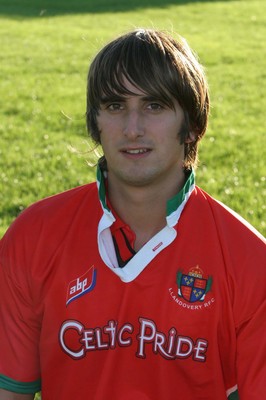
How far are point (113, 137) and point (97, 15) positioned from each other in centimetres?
2007

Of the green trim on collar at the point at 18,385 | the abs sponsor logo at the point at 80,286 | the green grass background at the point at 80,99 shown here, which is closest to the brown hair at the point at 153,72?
the green grass background at the point at 80,99

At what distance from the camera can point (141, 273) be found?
10.8ft

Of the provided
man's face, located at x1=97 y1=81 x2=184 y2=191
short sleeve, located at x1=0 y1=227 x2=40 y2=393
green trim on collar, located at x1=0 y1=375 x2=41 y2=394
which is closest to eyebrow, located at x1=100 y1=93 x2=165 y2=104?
man's face, located at x1=97 y1=81 x2=184 y2=191

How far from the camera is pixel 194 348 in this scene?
327cm

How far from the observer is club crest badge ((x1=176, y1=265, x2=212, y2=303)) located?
3.25 m

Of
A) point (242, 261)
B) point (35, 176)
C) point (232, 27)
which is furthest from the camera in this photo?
point (232, 27)

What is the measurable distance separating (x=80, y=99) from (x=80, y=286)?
27.2ft

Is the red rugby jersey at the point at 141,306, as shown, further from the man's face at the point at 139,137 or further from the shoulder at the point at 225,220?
the man's face at the point at 139,137

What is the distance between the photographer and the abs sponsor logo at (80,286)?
10.9 ft

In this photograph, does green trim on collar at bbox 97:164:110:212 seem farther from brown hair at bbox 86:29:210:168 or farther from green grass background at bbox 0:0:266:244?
green grass background at bbox 0:0:266:244

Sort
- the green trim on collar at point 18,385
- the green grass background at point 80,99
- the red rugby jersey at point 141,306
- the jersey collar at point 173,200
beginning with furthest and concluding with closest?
the green grass background at point 80,99 < the green trim on collar at point 18,385 < the jersey collar at point 173,200 < the red rugby jersey at point 141,306

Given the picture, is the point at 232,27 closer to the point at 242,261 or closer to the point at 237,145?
the point at 237,145

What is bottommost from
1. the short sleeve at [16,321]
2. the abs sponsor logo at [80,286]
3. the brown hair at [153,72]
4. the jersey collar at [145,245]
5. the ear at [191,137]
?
the short sleeve at [16,321]

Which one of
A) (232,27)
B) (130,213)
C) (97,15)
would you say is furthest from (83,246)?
(97,15)
